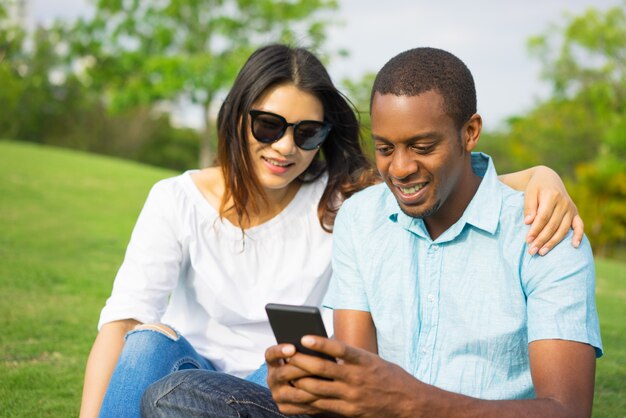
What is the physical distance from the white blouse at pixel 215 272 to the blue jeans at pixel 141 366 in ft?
0.76

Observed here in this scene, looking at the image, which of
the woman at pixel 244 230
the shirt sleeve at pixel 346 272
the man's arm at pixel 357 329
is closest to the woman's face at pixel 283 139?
the woman at pixel 244 230

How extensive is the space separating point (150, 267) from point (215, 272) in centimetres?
34

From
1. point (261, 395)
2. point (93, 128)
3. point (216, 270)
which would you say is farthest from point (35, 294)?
point (93, 128)

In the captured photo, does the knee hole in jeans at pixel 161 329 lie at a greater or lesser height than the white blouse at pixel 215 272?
lesser

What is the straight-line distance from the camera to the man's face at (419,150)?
2.66m

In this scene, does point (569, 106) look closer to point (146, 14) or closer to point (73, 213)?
point (146, 14)

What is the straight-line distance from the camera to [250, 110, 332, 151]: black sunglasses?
3.79 meters

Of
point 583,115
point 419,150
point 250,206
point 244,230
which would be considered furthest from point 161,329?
point 583,115

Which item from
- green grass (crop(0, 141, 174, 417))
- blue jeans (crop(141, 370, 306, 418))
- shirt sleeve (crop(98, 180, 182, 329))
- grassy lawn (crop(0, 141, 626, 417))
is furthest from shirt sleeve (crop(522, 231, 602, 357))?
green grass (crop(0, 141, 174, 417))

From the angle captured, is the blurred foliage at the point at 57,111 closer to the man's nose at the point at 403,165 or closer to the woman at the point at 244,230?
the woman at the point at 244,230

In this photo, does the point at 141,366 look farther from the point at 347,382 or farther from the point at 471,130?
the point at 471,130

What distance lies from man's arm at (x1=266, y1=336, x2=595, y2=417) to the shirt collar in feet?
1.98

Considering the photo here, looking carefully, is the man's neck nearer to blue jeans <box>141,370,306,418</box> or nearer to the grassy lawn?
blue jeans <box>141,370,306,418</box>

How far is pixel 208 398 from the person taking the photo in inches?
102
